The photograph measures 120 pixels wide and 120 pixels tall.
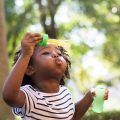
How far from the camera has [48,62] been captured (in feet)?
8.25

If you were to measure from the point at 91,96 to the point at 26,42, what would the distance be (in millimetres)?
666

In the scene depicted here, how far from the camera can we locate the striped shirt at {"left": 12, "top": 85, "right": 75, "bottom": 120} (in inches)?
96.9

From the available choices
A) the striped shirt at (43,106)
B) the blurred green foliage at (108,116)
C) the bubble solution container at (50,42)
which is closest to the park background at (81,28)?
the blurred green foliage at (108,116)

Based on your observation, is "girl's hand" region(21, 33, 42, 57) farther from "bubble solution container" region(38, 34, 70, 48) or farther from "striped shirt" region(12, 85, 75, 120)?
"striped shirt" region(12, 85, 75, 120)

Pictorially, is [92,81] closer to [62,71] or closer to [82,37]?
[82,37]

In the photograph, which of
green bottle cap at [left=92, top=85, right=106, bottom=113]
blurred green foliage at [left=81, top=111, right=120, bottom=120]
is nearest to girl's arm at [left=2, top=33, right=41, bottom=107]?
green bottle cap at [left=92, top=85, right=106, bottom=113]

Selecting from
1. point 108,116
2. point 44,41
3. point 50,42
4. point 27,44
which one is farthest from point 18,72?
point 108,116

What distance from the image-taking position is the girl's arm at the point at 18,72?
7.43 ft

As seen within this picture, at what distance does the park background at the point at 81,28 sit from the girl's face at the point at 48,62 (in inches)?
448

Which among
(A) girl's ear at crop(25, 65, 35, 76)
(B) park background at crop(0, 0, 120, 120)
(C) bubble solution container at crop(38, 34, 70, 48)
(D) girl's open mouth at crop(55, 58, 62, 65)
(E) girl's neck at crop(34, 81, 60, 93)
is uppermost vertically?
(C) bubble solution container at crop(38, 34, 70, 48)

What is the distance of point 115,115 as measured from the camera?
5562mm

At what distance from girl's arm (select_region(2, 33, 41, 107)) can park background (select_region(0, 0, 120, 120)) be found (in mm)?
11608

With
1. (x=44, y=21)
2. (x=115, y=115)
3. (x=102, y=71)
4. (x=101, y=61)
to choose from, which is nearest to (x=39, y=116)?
(x=115, y=115)

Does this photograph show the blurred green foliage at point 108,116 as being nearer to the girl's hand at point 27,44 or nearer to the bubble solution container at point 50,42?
the bubble solution container at point 50,42
